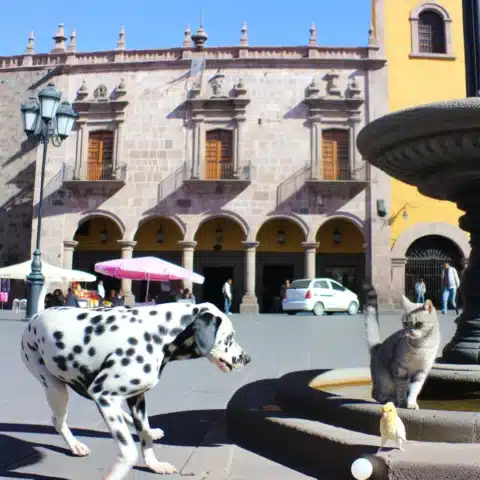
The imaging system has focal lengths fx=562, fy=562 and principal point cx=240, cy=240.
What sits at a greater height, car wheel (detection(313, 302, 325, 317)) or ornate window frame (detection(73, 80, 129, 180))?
ornate window frame (detection(73, 80, 129, 180))

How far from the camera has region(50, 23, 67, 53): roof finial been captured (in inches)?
969

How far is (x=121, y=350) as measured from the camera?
2824mm

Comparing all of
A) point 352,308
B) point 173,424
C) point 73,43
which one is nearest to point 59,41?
point 73,43

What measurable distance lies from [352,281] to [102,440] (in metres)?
20.9

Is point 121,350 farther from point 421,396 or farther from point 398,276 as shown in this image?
point 398,276

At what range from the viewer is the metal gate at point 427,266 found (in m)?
22.1

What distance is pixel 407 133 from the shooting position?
3809mm

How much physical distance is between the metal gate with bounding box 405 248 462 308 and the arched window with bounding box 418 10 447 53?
8451mm

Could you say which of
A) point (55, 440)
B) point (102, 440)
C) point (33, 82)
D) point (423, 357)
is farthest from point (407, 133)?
point (33, 82)

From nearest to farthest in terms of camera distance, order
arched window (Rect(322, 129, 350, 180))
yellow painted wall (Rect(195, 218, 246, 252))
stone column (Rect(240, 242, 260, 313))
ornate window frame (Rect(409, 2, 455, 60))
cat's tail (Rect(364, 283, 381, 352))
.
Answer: cat's tail (Rect(364, 283, 381, 352))
stone column (Rect(240, 242, 260, 313))
arched window (Rect(322, 129, 350, 180))
ornate window frame (Rect(409, 2, 455, 60))
yellow painted wall (Rect(195, 218, 246, 252))

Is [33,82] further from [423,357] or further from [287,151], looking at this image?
[423,357]

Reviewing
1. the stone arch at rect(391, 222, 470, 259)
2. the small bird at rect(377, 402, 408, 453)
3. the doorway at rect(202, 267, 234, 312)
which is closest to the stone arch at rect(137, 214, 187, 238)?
the doorway at rect(202, 267, 234, 312)

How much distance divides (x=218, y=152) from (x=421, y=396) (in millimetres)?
19589

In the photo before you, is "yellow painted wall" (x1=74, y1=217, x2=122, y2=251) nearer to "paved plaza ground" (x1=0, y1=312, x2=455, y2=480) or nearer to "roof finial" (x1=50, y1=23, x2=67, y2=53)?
"roof finial" (x1=50, y1=23, x2=67, y2=53)
